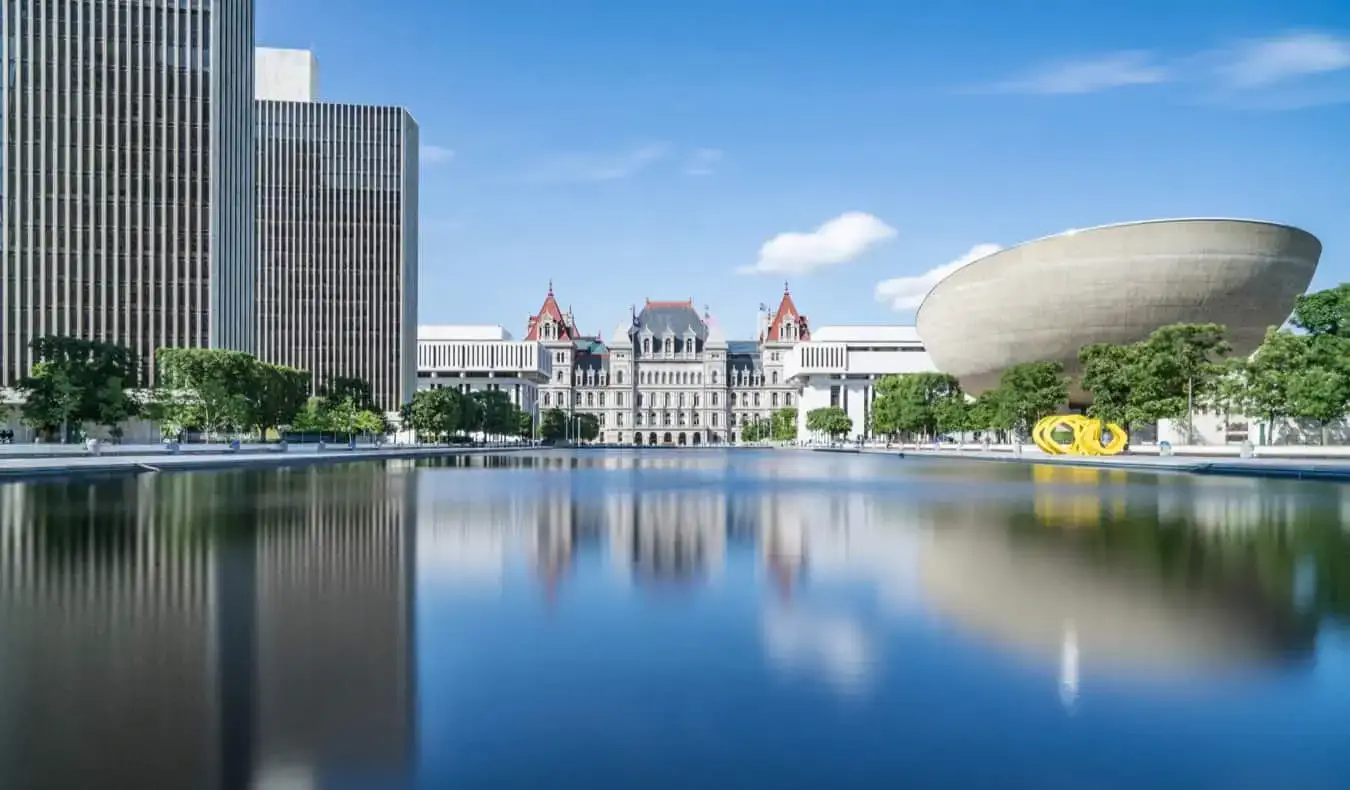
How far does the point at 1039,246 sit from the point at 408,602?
277ft

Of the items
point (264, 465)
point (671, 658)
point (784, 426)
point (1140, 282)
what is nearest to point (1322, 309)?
point (1140, 282)

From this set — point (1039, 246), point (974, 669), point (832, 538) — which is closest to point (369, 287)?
point (1039, 246)

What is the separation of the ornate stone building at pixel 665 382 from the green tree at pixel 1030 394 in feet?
344

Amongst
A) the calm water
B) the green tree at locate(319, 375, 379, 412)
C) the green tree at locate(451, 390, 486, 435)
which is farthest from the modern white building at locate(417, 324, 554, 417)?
the calm water

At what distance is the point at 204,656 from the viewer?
7316 mm

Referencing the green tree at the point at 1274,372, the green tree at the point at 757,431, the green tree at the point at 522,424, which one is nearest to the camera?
the green tree at the point at 1274,372

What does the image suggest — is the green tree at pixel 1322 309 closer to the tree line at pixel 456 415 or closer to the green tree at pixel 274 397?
the green tree at pixel 274 397

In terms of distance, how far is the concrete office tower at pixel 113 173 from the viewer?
7756cm

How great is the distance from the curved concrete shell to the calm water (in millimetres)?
72634

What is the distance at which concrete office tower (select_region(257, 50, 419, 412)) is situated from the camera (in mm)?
118688

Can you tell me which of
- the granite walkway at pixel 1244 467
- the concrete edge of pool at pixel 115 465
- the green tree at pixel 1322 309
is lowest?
the granite walkway at pixel 1244 467

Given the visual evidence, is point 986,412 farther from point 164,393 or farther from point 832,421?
point 164,393

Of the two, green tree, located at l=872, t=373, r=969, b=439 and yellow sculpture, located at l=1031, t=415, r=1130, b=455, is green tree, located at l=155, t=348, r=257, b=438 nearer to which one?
yellow sculpture, located at l=1031, t=415, r=1130, b=455

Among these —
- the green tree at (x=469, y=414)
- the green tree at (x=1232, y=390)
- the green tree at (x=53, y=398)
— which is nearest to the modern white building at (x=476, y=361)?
the green tree at (x=469, y=414)
